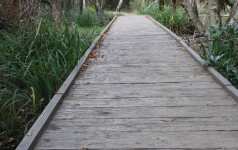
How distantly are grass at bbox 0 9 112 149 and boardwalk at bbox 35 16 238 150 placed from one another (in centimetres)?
36

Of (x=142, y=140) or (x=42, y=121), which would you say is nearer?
(x=142, y=140)

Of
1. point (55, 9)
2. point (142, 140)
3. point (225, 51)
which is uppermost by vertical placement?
point (55, 9)

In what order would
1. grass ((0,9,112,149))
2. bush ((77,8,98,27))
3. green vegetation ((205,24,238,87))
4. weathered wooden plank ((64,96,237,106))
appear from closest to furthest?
weathered wooden plank ((64,96,237,106)) < grass ((0,9,112,149)) < green vegetation ((205,24,238,87)) < bush ((77,8,98,27))

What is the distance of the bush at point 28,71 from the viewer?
378 centimetres

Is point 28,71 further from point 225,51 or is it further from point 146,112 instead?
point 225,51

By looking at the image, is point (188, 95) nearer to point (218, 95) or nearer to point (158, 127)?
point (218, 95)

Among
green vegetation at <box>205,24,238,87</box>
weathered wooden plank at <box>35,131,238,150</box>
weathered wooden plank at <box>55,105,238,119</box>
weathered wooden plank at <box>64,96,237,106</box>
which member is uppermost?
green vegetation at <box>205,24,238,87</box>

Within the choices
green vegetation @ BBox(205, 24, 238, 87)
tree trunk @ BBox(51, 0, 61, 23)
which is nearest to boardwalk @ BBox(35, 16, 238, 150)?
green vegetation @ BBox(205, 24, 238, 87)

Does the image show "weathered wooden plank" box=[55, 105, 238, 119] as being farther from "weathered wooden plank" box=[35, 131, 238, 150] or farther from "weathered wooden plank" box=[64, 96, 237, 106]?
"weathered wooden plank" box=[35, 131, 238, 150]

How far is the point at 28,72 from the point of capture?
4613 mm

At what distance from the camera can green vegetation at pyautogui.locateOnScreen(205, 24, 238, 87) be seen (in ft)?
16.1

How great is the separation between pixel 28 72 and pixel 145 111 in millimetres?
1877

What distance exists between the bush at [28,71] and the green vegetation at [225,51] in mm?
2076

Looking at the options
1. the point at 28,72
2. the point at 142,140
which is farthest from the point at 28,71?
the point at 142,140
